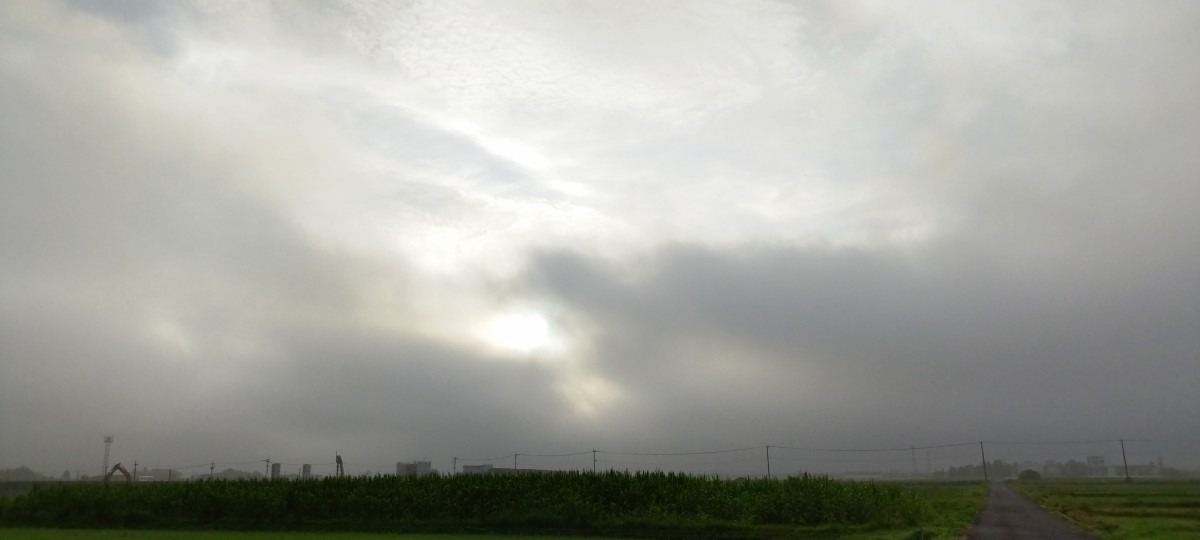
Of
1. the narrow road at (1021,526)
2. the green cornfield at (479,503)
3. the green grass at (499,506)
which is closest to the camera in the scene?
the narrow road at (1021,526)

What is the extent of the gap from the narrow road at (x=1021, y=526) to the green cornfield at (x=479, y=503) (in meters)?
2.96

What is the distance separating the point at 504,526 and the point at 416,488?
17.5 ft

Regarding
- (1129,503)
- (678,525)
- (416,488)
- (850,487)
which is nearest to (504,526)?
(416,488)

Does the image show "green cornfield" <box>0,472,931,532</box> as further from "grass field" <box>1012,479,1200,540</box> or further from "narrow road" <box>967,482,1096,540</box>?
"grass field" <box>1012,479,1200,540</box>

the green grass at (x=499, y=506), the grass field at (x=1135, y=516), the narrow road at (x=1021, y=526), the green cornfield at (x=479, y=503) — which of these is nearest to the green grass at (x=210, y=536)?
the green grass at (x=499, y=506)

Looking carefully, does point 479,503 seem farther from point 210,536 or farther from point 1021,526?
point 1021,526

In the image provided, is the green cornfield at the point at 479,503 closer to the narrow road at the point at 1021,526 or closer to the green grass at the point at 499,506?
the green grass at the point at 499,506

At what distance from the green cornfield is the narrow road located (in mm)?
2962

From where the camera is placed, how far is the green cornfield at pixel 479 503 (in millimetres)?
31938

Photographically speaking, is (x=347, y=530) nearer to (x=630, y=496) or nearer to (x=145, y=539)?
(x=145, y=539)

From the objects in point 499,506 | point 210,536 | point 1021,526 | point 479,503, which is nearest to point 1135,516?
point 1021,526

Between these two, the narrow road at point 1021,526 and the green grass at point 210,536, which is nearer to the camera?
the narrow road at point 1021,526

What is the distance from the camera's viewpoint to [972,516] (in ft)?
114

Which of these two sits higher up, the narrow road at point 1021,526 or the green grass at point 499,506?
the green grass at point 499,506
